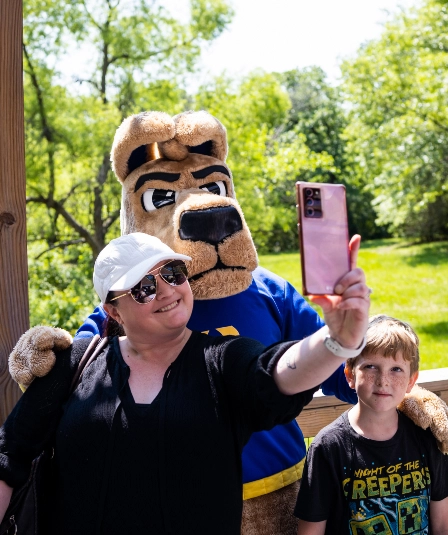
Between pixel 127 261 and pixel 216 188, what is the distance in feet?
2.07

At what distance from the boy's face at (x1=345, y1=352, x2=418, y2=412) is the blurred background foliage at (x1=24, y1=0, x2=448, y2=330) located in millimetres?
6183

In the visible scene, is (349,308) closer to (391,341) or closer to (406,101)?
(391,341)

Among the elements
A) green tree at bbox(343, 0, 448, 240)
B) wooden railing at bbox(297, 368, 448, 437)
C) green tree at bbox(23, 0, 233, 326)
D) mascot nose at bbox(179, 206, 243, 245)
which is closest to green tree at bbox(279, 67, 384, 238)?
green tree at bbox(343, 0, 448, 240)

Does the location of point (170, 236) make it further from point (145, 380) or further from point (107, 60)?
point (107, 60)

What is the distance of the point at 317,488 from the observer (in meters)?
2.02

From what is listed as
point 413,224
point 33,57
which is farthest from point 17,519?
point 413,224

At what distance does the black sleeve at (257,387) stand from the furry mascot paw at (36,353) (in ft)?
1.81

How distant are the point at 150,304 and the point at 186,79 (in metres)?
8.45

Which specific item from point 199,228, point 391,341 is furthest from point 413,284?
point 199,228

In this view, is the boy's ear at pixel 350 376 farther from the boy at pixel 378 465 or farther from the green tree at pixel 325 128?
the green tree at pixel 325 128

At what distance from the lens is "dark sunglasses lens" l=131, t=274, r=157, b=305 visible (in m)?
1.77

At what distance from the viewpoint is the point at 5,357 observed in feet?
7.66

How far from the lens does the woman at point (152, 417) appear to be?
1648 millimetres

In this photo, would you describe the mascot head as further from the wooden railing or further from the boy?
the wooden railing
